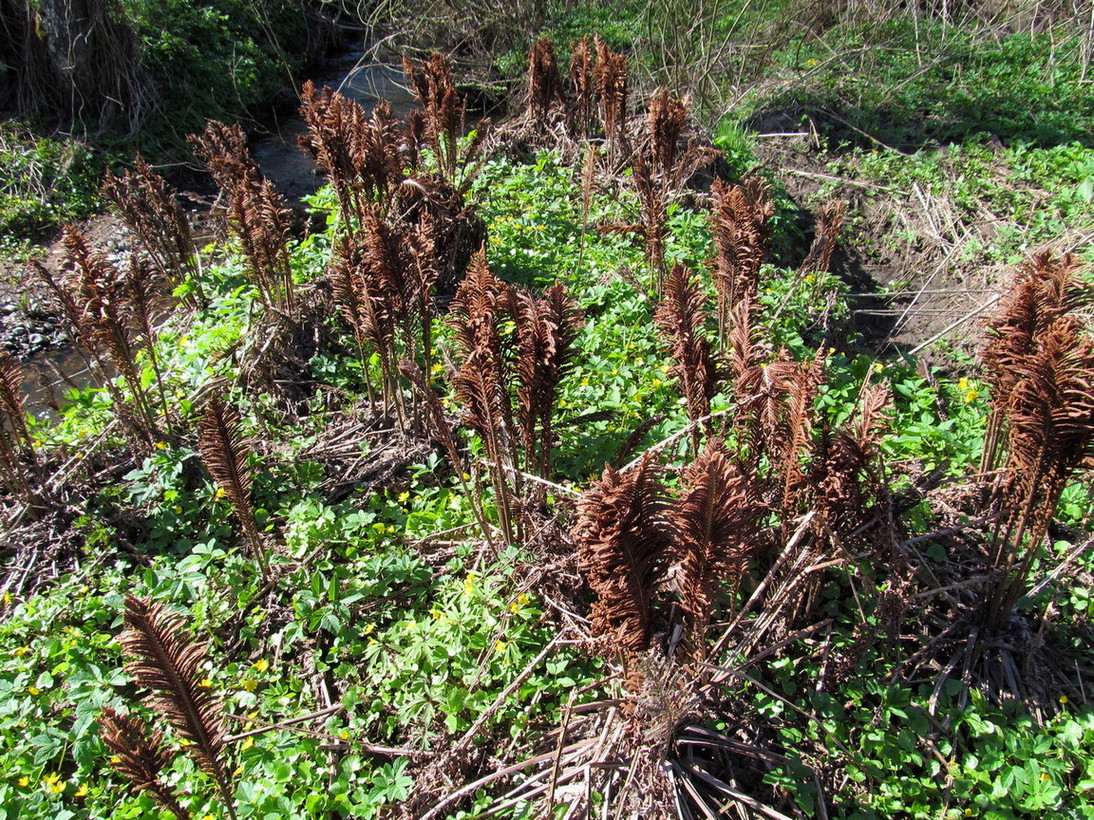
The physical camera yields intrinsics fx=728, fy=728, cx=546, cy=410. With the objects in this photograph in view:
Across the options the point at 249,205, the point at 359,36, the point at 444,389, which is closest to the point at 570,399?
the point at 444,389

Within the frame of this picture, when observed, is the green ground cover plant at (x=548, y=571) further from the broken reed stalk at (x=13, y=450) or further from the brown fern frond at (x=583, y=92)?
the brown fern frond at (x=583, y=92)

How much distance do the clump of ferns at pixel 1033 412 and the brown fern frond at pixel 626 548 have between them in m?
1.17

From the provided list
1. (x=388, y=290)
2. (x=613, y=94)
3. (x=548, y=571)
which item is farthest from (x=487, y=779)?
(x=613, y=94)

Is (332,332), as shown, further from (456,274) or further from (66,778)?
(66,778)

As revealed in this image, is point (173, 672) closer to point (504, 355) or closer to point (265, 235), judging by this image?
point (504, 355)

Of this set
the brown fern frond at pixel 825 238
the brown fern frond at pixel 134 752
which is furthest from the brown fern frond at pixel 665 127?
the brown fern frond at pixel 134 752

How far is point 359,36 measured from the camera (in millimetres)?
13516

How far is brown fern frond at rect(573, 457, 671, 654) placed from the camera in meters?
2.03

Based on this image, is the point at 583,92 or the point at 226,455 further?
the point at 583,92

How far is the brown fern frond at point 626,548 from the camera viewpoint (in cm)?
203

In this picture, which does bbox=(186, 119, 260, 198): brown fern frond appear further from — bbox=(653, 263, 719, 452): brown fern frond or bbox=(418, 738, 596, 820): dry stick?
bbox=(418, 738, 596, 820): dry stick

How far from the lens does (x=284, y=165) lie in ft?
28.7

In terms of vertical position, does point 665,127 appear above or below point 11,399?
above

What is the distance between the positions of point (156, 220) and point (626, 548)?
467 centimetres
